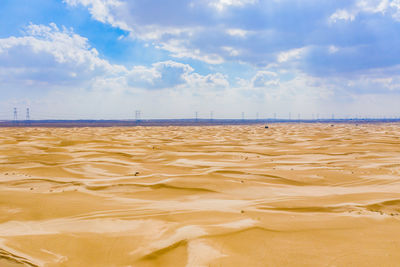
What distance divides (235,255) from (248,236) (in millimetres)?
407

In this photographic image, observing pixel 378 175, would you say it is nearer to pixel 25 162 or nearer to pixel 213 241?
pixel 213 241

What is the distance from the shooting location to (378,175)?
5.77 metres

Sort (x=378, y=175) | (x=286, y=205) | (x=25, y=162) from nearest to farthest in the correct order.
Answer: (x=286, y=205) → (x=378, y=175) → (x=25, y=162)

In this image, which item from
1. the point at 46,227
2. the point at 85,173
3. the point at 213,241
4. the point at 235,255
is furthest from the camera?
the point at 85,173

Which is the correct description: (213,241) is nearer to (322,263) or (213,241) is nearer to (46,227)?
(322,263)

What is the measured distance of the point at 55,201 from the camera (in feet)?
13.3

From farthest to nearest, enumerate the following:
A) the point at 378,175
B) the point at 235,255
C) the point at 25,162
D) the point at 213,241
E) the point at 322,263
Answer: the point at 25,162
the point at 378,175
the point at 213,241
the point at 235,255
the point at 322,263

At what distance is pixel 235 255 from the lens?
2.41 m

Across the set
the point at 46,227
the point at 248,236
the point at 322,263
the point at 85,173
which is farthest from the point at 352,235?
the point at 85,173

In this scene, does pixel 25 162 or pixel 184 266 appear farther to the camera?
pixel 25 162

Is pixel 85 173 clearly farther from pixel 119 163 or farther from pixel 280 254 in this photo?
pixel 280 254

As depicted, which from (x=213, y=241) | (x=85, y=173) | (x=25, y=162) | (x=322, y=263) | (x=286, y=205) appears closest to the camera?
(x=322, y=263)

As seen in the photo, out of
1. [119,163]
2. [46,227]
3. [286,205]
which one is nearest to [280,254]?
[286,205]

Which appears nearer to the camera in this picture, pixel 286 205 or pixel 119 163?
pixel 286 205
